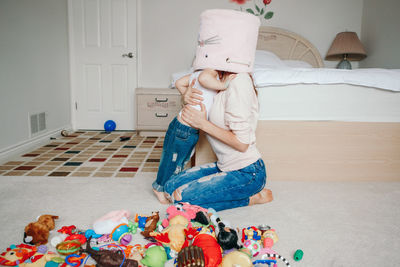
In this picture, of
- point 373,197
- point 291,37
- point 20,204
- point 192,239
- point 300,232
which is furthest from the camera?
point 291,37

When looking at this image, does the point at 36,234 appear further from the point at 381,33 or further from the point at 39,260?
the point at 381,33

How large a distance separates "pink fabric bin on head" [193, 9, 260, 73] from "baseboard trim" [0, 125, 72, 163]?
185 centimetres

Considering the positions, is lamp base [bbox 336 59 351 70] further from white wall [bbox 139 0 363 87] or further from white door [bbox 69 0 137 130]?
white door [bbox 69 0 137 130]

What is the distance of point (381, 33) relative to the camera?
3180 millimetres

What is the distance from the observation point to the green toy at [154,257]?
3.03 feet

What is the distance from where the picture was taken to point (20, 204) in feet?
4.69

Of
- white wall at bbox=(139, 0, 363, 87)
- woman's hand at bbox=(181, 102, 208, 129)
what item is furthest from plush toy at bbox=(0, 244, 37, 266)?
white wall at bbox=(139, 0, 363, 87)

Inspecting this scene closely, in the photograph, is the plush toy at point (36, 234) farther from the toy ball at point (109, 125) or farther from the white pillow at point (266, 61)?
the toy ball at point (109, 125)

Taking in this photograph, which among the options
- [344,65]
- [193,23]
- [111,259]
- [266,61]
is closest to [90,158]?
[111,259]

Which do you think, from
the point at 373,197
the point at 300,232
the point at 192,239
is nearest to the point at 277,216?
the point at 300,232

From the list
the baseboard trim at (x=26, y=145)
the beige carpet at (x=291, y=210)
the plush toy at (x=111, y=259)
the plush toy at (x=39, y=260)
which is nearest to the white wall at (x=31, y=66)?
the baseboard trim at (x=26, y=145)

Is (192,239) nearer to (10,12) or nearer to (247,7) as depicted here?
(10,12)

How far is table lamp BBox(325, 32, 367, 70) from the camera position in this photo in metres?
3.31

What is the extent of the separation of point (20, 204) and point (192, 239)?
0.92 meters
